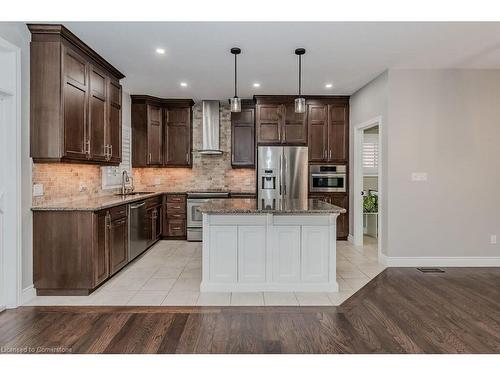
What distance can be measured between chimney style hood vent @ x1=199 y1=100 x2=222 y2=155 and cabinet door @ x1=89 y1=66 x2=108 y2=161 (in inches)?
93.5

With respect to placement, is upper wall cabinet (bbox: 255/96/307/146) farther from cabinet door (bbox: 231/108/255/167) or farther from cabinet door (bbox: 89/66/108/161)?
cabinet door (bbox: 89/66/108/161)

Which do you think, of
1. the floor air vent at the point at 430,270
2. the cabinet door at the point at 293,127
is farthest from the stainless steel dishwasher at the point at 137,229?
the floor air vent at the point at 430,270

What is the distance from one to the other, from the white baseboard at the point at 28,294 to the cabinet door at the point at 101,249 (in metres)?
0.57

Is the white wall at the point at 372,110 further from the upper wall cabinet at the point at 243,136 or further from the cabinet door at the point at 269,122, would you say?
the upper wall cabinet at the point at 243,136

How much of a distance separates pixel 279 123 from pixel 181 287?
3.65 metres

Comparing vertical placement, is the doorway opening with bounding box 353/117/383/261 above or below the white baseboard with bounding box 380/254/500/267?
above

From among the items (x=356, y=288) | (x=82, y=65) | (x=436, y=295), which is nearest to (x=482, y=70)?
(x=436, y=295)

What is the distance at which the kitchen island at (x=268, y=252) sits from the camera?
11.3ft

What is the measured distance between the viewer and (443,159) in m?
4.52

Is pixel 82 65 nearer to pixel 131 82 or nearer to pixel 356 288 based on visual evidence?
pixel 131 82

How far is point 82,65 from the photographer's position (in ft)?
12.2

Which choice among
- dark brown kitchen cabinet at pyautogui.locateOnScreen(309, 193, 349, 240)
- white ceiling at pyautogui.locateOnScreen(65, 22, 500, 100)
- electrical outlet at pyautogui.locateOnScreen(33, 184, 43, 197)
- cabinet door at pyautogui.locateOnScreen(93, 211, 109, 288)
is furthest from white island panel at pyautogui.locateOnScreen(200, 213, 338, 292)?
dark brown kitchen cabinet at pyautogui.locateOnScreen(309, 193, 349, 240)

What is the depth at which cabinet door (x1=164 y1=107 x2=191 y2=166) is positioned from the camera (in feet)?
21.3
